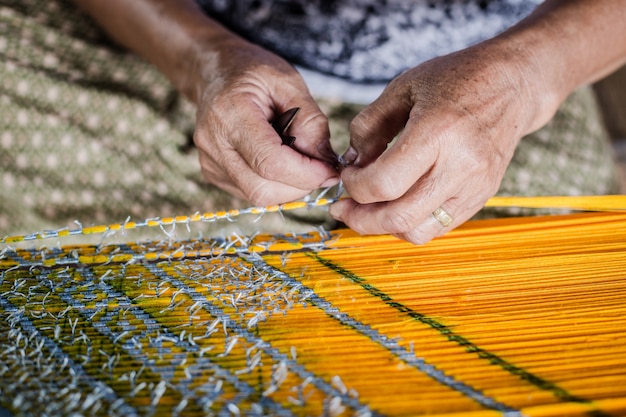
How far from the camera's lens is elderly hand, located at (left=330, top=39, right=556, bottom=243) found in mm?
832

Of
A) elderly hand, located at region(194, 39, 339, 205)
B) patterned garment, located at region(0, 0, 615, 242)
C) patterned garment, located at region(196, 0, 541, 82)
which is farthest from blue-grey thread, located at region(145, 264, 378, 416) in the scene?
patterned garment, located at region(196, 0, 541, 82)

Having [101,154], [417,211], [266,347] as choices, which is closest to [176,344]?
[266,347]

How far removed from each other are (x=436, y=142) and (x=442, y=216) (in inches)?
5.4

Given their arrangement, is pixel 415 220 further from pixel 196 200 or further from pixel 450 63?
pixel 196 200

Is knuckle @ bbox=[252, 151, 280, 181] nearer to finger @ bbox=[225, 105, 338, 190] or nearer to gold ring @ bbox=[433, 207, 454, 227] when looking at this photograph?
finger @ bbox=[225, 105, 338, 190]

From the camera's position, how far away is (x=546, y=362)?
0.71 metres

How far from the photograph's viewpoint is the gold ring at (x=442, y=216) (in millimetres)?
918

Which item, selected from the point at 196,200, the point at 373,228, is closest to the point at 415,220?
the point at 373,228

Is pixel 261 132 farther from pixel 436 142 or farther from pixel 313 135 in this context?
pixel 436 142

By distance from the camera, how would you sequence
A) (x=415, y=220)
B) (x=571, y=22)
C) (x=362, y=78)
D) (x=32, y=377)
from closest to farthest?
(x=32, y=377) < (x=415, y=220) < (x=571, y=22) < (x=362, y=78)

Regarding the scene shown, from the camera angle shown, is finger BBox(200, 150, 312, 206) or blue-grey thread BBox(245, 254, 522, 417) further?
finger BBox(200, 150, 312, 206)

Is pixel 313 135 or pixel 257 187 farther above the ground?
pixel 313 135

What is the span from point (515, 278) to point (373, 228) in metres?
0.22

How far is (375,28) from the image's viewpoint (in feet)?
4.34
